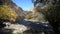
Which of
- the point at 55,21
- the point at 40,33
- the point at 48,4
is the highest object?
the point at 48,4

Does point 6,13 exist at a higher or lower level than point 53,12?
lower

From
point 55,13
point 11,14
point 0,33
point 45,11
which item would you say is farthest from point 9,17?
point 55,13

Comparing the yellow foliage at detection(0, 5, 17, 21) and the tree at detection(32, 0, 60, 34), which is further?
the yellow foliage at detection(0, 5, 17, 21)

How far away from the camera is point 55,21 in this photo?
19891 millimetres

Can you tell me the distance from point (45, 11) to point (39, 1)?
2.15 metres

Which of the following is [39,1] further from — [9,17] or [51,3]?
[9,17]

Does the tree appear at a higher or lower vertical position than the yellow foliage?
higher

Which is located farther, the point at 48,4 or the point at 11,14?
→ the point at 11,14

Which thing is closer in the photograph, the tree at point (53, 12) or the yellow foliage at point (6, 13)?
the tree at point (53, 12)

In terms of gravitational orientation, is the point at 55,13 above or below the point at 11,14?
above

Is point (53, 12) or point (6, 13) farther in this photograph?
point (6, 13)

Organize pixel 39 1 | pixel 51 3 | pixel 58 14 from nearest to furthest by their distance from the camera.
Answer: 1. pixel 58 14
2. pixel 51 3
3. pixel 39 1

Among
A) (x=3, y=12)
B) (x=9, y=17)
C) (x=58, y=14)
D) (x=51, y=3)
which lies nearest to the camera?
(x=58, y=14)

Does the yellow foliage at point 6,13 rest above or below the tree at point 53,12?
below
